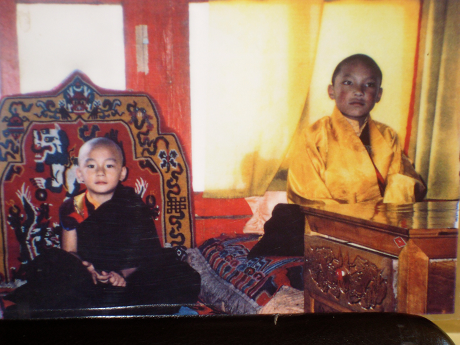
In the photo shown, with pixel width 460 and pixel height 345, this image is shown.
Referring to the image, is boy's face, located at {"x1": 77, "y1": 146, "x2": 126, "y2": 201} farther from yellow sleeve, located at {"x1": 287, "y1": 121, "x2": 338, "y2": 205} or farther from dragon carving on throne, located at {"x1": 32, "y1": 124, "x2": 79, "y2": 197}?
yellow sleeve, located at {"x1": 287, "y1": 121, "x2": 338, "y2": 205}

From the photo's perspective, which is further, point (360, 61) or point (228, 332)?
point (360, 61)

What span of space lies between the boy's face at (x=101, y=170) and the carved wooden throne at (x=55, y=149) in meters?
0.03

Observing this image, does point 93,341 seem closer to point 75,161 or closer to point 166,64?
point 75,161

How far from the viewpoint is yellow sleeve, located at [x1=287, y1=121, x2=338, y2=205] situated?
146 cm

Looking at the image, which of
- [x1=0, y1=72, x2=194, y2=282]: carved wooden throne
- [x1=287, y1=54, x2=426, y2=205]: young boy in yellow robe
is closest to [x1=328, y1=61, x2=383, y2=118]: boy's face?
[x1=287, y1=54, x2=426, y2=205]: young boy in yellow robe

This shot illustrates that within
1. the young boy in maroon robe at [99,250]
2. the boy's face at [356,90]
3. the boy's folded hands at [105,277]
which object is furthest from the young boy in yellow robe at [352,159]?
the boy's folded hands at [105,277]

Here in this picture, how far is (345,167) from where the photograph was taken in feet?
4.83

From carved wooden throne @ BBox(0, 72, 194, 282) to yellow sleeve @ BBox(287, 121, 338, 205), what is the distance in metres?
0.46

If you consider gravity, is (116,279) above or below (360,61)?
below

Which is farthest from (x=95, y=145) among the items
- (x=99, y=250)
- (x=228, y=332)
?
(x=228, y=332)

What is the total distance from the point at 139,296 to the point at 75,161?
1.86 ft

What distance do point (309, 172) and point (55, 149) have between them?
3.19 ft

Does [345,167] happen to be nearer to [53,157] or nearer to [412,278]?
[412,278]

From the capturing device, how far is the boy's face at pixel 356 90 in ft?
4.70
